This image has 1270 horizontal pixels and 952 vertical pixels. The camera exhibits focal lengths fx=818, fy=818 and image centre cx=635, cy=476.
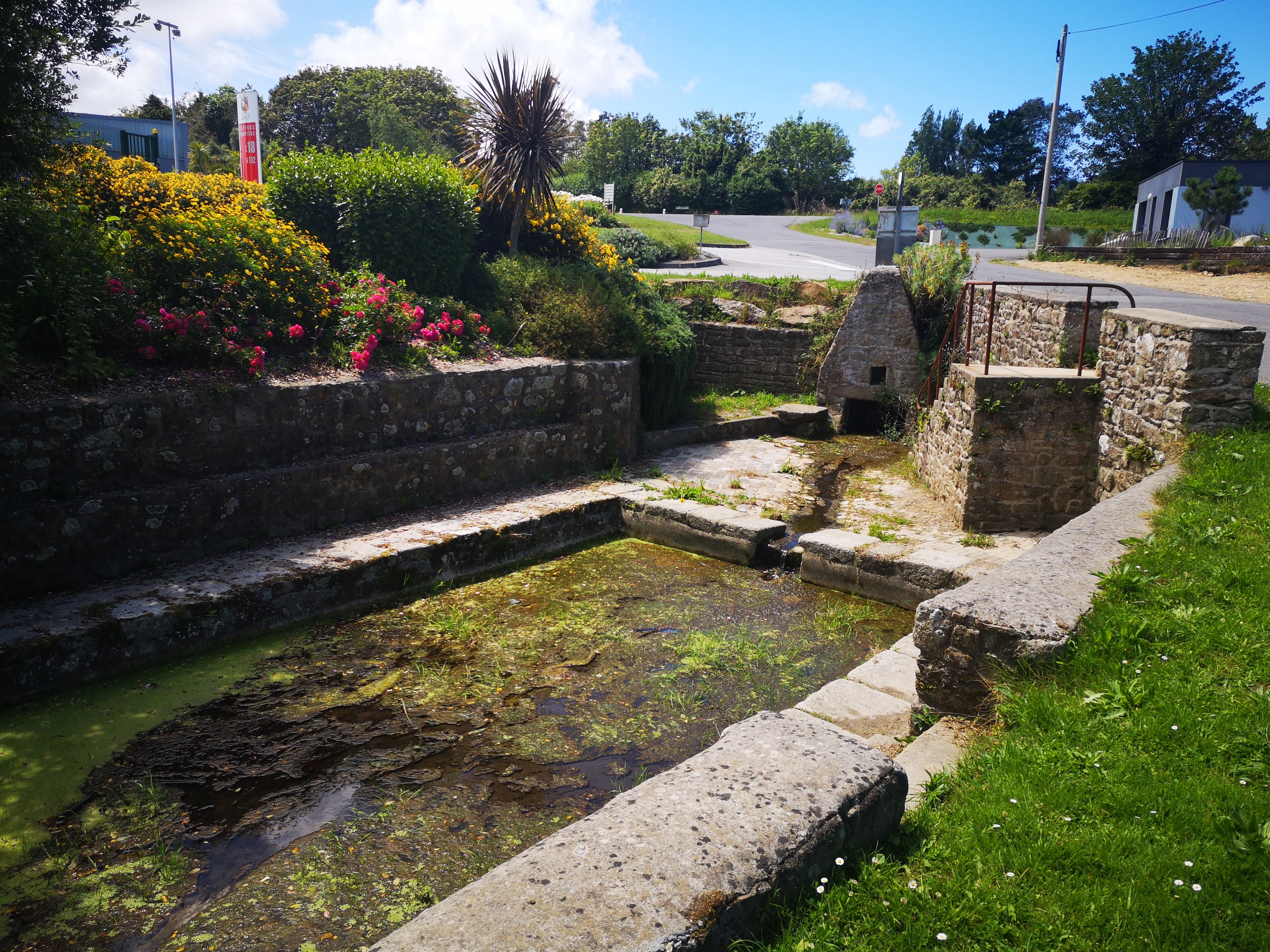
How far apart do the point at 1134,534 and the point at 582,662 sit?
3251mm

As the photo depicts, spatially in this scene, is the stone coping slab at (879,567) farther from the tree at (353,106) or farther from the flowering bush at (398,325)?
the tree at (353,106)

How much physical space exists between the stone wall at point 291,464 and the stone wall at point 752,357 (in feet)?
13.0

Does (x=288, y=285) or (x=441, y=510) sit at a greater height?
(x=288, y=285)

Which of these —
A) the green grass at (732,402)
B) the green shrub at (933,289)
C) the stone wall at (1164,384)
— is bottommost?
the green grass at (732,402)

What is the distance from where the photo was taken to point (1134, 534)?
4.44 meters

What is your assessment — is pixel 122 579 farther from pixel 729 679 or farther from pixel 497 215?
pixel 497 215

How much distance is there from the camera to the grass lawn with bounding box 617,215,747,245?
24.5 m

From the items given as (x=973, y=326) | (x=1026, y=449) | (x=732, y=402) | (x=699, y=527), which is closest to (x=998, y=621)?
(x=699, y=527)

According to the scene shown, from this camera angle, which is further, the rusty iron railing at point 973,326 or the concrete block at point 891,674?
the rusty iron railing at point 973,326

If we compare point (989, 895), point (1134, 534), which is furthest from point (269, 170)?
point (989, 895)

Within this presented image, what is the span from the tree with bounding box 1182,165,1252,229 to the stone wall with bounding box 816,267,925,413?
24835 mm

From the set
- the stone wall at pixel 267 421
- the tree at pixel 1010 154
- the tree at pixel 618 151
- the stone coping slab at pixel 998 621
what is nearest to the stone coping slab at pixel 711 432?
the stone wall at pixel 267 421

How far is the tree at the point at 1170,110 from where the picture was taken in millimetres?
45875

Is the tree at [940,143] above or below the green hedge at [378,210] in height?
above
